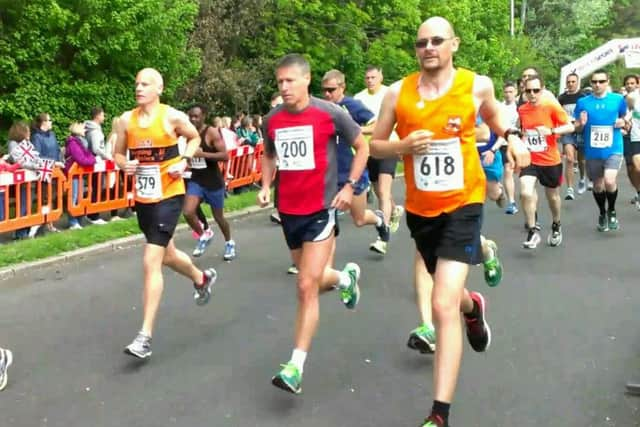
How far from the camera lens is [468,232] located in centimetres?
452

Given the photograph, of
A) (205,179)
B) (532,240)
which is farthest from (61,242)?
(532,240)

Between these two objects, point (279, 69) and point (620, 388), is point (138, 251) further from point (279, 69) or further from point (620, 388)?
point (620, 388)

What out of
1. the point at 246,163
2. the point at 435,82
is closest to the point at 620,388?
the point at 435,82

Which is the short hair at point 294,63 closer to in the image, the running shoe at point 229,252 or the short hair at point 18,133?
the running shoe at point 229,252

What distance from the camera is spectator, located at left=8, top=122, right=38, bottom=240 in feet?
35.4

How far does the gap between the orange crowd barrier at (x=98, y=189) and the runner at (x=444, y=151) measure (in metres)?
7.58

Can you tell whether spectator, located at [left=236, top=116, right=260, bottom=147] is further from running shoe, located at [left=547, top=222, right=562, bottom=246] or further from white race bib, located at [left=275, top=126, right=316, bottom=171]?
white race bib, located at [left=275, top=126, right=316, bottom=171]

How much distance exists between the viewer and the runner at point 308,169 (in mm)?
5188

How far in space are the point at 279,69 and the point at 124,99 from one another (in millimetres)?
13765

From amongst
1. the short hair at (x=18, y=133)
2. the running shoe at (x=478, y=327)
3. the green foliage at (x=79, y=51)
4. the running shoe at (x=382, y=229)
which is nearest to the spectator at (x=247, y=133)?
the green foliage at (x=79, y=51)

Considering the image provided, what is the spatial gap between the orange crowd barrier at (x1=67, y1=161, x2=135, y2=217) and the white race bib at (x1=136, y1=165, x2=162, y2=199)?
5.60 metres

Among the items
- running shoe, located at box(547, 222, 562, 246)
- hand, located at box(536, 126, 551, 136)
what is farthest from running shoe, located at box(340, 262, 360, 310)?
running shoe, located at box(547, 222, 562, 246)

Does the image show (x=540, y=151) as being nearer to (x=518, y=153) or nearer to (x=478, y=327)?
(x=478, y=327)

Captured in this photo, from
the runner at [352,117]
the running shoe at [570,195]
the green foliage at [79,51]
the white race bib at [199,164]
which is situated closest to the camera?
the runner at [352,117]
